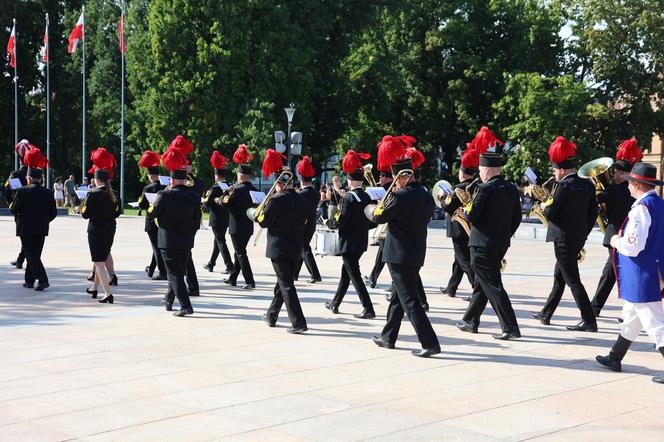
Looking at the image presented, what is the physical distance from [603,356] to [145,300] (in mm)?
6488

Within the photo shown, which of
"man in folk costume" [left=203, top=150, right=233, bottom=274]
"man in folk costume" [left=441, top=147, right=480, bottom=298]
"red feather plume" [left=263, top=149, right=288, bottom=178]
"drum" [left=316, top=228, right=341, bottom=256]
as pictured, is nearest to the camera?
"red feather plume" [left=263, top=149, right=288, bottom=178]

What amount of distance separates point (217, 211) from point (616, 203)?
6.29m

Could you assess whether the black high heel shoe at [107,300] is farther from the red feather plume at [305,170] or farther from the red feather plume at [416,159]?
the red feather plume at [416,159]

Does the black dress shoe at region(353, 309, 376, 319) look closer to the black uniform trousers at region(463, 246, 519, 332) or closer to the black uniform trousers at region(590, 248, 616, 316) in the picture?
the black uniform trousers at region(463, 246, 519, 332)

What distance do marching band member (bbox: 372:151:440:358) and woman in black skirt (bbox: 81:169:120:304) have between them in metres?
4.76

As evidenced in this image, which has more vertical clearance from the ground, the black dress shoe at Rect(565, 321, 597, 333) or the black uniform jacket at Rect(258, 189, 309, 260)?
the black uniform jacket at Rect(258, 189, 309, 260)

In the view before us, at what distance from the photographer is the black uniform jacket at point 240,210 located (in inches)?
525

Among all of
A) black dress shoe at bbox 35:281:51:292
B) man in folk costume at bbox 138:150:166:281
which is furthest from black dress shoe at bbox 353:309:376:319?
black dress shoe at bbox 35:281:51:292

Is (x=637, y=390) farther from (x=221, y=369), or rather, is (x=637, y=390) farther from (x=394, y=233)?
(x=221, y=369)

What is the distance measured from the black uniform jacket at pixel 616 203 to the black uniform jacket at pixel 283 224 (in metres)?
3.87

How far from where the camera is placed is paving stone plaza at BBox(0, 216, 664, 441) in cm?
594

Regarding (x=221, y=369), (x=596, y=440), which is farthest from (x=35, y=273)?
(x=596, y=440)

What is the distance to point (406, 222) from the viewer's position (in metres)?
8.51

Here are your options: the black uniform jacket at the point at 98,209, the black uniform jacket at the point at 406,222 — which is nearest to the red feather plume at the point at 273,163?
the black uniform jacket at the point at 406,222
